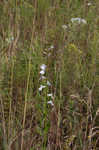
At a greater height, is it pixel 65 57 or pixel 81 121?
pixel 65 57

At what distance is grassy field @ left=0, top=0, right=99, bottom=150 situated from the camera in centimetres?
137

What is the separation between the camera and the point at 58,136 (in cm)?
138

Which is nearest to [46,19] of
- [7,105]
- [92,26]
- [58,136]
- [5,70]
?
[92,26]

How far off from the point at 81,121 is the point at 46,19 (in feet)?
3.07

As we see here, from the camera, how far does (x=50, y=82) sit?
67.4 inches

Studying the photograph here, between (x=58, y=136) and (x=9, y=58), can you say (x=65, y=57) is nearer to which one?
(x=9, y=58)

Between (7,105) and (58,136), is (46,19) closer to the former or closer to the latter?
(7,105)

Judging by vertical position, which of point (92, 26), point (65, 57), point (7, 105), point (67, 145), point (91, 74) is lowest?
point (67, 145)

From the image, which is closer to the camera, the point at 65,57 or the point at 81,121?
the point at 81,121

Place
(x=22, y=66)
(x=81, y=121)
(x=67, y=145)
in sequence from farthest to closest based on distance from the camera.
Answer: (x=22, y=66) → (x=81, y=121) → (x=67, y=145)

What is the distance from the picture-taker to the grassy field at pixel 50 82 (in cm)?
137

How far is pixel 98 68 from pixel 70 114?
334mm

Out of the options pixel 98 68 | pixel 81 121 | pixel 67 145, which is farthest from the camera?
pixel 98 68

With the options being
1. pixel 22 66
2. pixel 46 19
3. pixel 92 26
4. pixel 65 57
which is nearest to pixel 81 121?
pixel 65 57
